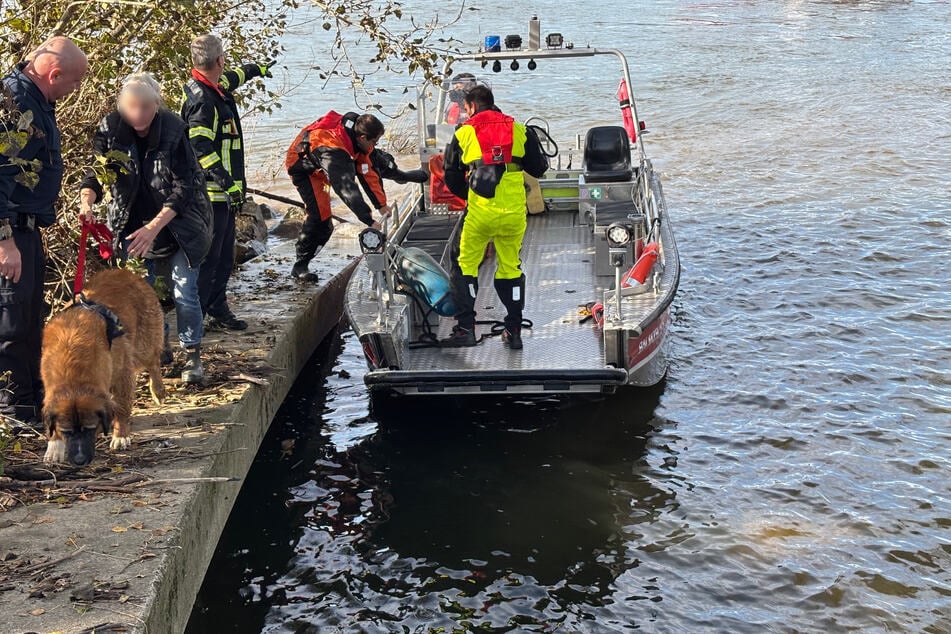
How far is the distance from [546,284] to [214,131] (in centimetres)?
275

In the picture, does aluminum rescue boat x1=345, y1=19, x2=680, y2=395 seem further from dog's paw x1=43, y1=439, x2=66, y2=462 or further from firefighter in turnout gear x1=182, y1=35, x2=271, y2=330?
dog's paw x1=43, y1=439, x2=66, y2=462

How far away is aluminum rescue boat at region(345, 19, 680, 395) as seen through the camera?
18.7ft

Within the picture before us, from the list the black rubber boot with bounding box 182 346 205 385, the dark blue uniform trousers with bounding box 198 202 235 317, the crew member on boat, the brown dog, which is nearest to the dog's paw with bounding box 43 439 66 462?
the brown dog

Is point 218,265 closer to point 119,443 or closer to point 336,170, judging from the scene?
point 336,170

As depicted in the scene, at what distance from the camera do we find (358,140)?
22.4 ft

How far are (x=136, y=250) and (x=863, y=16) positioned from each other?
25.1 metres

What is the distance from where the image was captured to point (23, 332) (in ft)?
15.5

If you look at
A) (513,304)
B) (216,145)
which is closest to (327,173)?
(216,145)

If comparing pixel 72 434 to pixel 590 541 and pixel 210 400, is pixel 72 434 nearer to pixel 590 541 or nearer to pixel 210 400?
pixel 210 400

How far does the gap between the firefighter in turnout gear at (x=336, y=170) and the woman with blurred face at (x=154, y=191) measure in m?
1.37

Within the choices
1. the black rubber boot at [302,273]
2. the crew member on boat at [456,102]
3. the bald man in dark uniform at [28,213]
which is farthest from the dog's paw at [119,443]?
the crew member on boat at [456,102]

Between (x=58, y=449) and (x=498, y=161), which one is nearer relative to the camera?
(x=58, y=449)

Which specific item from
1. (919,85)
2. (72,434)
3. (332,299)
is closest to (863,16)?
(919,85)

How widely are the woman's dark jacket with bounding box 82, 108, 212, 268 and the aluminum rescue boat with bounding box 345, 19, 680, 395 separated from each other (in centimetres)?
95
